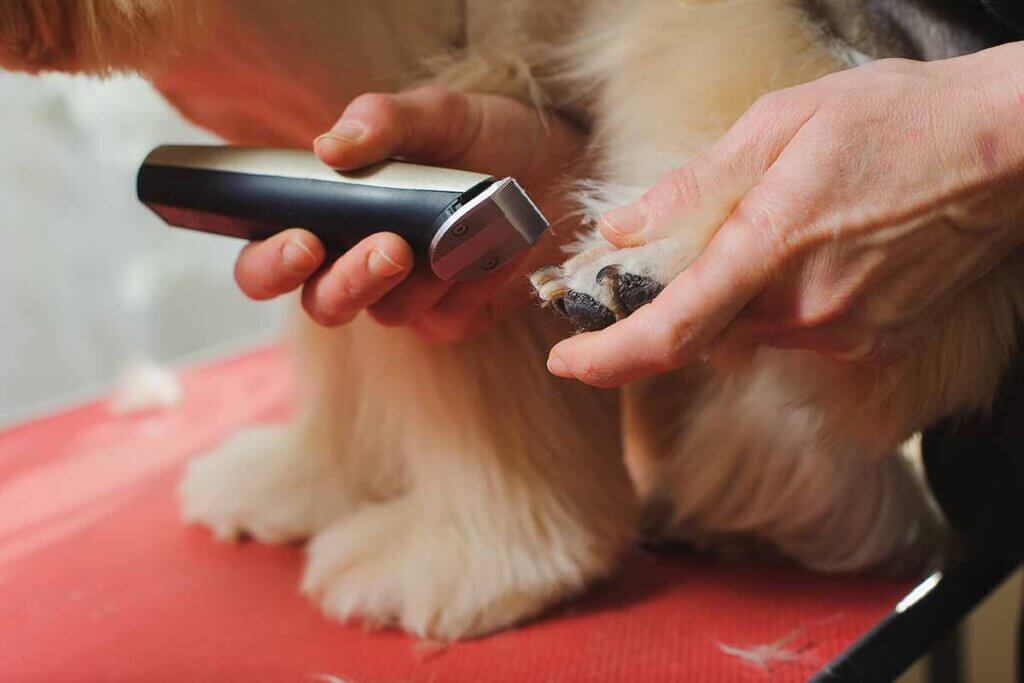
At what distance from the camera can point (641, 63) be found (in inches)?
18.1

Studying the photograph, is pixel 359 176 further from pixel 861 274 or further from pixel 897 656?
pixel 897 656

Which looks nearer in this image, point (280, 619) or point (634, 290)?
point (634, 290)

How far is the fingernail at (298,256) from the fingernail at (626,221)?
148 mm

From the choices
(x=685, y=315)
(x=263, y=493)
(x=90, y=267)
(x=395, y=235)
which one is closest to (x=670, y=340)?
(x=685, y=315)

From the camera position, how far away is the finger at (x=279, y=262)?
1.46ft

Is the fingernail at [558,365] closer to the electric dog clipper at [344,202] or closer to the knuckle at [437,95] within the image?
the electric dog clipper at [344,202]

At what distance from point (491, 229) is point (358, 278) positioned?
0.08 meters

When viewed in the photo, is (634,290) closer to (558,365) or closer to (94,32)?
(558,365)

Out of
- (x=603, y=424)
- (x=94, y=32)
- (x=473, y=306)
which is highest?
(x=94, y=32)

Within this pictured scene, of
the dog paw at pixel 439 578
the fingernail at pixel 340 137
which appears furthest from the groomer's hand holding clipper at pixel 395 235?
the dog paw at pixel 439 578

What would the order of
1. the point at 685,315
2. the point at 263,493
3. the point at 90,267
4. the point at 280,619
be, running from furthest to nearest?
the point at 90,267 < the point at 263,493 < the point at 280,619 < the point at 685,315

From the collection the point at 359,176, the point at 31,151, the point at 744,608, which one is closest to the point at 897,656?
the point at 744,608

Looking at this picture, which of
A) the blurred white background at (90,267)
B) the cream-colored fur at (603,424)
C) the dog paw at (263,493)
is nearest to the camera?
the cream-colored fur at (603,424)

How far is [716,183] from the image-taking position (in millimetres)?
357
